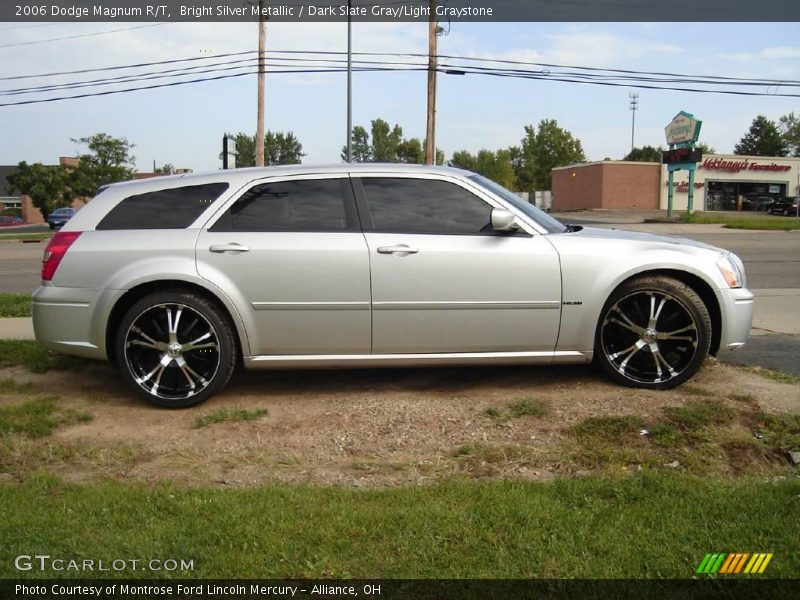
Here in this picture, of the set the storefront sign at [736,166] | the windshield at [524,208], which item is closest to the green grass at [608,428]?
the windshield at [524,208]

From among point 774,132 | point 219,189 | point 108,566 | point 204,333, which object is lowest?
point 108,566

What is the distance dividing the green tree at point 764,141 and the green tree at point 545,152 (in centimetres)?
3721

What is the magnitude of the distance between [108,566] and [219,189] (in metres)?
2.85

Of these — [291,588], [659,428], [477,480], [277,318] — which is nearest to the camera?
[291,588]

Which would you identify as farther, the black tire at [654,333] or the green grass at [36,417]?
the black tire at [654,333]

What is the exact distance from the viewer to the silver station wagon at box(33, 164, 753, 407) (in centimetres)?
470

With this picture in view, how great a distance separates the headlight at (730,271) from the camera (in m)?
4.92

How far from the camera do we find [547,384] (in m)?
5.05

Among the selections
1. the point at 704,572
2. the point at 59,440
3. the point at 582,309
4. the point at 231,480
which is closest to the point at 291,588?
the point at 231,480

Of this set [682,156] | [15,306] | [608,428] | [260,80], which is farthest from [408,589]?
[682,156]

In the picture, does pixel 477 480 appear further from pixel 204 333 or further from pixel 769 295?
pixel 769 295

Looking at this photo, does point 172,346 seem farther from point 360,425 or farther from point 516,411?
point 516,411

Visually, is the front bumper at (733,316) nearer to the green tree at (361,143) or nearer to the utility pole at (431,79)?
the utility pole at (431,79)

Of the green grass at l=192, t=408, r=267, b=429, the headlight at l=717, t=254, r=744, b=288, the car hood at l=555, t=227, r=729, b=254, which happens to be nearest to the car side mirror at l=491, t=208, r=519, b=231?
the car hood at l=555, t=227, r=729, b=254
